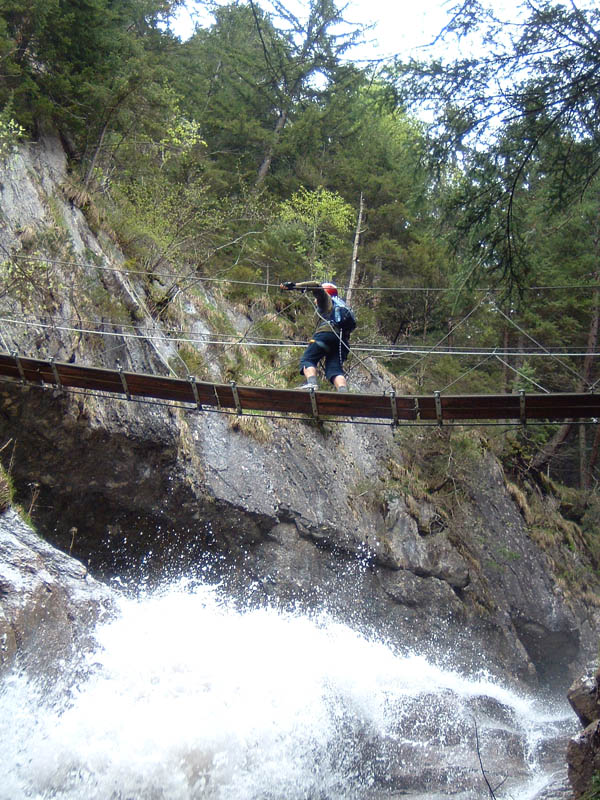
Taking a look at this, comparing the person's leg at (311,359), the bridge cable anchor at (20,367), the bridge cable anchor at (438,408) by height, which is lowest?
the bridge cable anchor at (438,408)

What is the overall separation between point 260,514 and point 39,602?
3.91 metres

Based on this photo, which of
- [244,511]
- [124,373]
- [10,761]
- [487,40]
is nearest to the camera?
[10,761]

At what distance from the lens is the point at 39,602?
5.84 metres

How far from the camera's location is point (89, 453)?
806 cm

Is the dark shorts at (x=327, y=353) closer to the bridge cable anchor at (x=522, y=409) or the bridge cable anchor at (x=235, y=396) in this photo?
the bridge cable anchor at (x=235, y=396)

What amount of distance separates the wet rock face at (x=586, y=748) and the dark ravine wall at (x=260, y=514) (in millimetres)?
3534

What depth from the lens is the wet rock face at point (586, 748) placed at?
213 inches

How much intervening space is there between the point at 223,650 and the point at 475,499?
281 inches

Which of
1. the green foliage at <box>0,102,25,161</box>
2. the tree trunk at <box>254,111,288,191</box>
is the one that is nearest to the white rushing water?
the green foliage at <box>0,102,25,161</box>

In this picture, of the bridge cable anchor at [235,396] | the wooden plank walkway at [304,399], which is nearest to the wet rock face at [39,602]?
the wooden plank walkway at [304,399]

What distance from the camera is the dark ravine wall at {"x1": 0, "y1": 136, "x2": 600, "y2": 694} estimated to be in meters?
8.09

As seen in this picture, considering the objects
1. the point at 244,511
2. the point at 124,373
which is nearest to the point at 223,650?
the point at 244,511

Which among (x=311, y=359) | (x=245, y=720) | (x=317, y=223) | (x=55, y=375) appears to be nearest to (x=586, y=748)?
(x=245, y=720)

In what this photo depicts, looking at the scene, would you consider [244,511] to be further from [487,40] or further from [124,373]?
[487,40]
